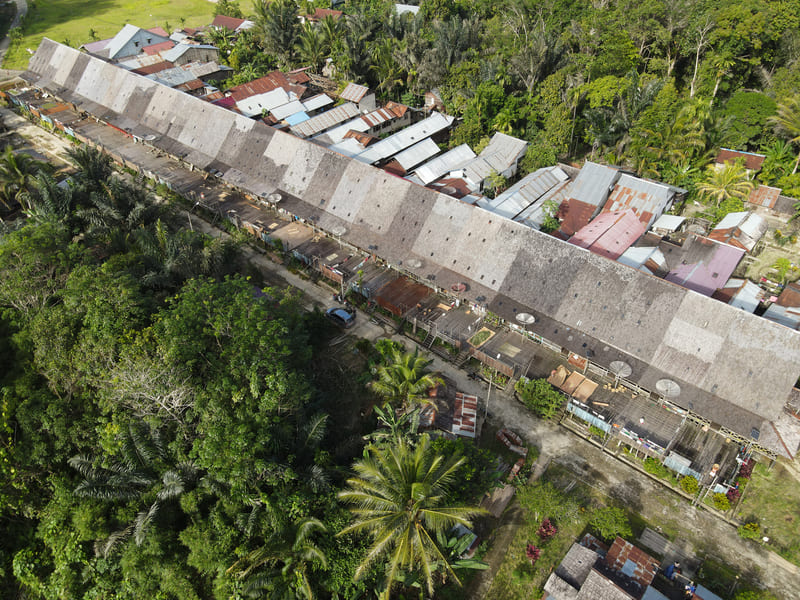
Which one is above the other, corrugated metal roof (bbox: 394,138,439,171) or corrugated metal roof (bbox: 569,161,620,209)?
corrugated metal roof (bbox: 569,161,620,209)

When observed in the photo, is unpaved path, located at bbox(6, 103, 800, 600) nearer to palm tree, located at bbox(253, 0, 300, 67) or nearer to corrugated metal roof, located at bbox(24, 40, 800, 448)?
corrugated metal roof, located at bbox(24, 40, 800, 448)

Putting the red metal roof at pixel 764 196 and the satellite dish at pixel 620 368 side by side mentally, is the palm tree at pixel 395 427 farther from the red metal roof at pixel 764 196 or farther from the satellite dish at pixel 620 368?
the red metal roof at pixel 764 196

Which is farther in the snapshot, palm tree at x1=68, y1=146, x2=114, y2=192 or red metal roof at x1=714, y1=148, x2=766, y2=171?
red metal roof at x1=714, y1=148, x2=766, y2=171

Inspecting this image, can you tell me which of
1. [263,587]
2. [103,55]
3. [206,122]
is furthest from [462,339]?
[103,55]

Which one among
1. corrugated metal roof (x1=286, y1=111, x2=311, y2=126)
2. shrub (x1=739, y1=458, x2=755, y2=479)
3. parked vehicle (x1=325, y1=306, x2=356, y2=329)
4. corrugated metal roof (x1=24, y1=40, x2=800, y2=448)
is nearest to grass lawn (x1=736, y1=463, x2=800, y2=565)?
shrub (x1=739, y1=458, x2=755, y2=479)

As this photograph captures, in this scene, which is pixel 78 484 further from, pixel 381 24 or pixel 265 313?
pixel 381 24
